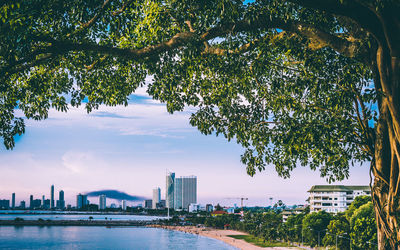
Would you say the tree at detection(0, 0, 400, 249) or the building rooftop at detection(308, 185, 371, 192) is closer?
the tree at detection(0, 0, 400, 249)

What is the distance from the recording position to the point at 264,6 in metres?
7.38

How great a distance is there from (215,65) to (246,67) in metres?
0.82

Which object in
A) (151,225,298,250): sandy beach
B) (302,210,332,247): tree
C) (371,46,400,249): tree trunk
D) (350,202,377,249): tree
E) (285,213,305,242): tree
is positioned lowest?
(151,225,298,250): sandy beach

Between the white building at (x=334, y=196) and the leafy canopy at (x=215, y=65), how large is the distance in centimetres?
11206

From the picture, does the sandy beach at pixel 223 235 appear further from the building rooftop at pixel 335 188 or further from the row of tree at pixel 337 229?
the building rooftop at pixel 335 188

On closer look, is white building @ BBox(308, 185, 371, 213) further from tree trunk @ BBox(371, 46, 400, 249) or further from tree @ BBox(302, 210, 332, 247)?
tree trunk @ BBox(371, 46, 400, 249)

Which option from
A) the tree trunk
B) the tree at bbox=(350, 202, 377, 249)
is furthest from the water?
A: the tree trunk

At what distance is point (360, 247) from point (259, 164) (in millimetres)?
36666

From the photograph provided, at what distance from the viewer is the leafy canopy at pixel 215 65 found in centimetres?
698

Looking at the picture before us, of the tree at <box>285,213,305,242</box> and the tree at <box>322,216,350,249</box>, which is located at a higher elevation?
the tree at <box>322,216,350,249</box>

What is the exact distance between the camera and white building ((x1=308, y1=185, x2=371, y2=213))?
4496 inches

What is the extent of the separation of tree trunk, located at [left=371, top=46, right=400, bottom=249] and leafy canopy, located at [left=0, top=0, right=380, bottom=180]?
1.50ft

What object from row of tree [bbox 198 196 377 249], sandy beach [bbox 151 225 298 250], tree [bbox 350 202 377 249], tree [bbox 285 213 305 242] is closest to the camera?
tree [bbox 350 202 377 249]

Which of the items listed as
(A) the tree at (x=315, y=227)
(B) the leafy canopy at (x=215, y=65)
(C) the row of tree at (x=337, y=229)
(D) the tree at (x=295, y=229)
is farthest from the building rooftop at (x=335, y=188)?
(B) the leafy canopy at (x=215, y=65)
